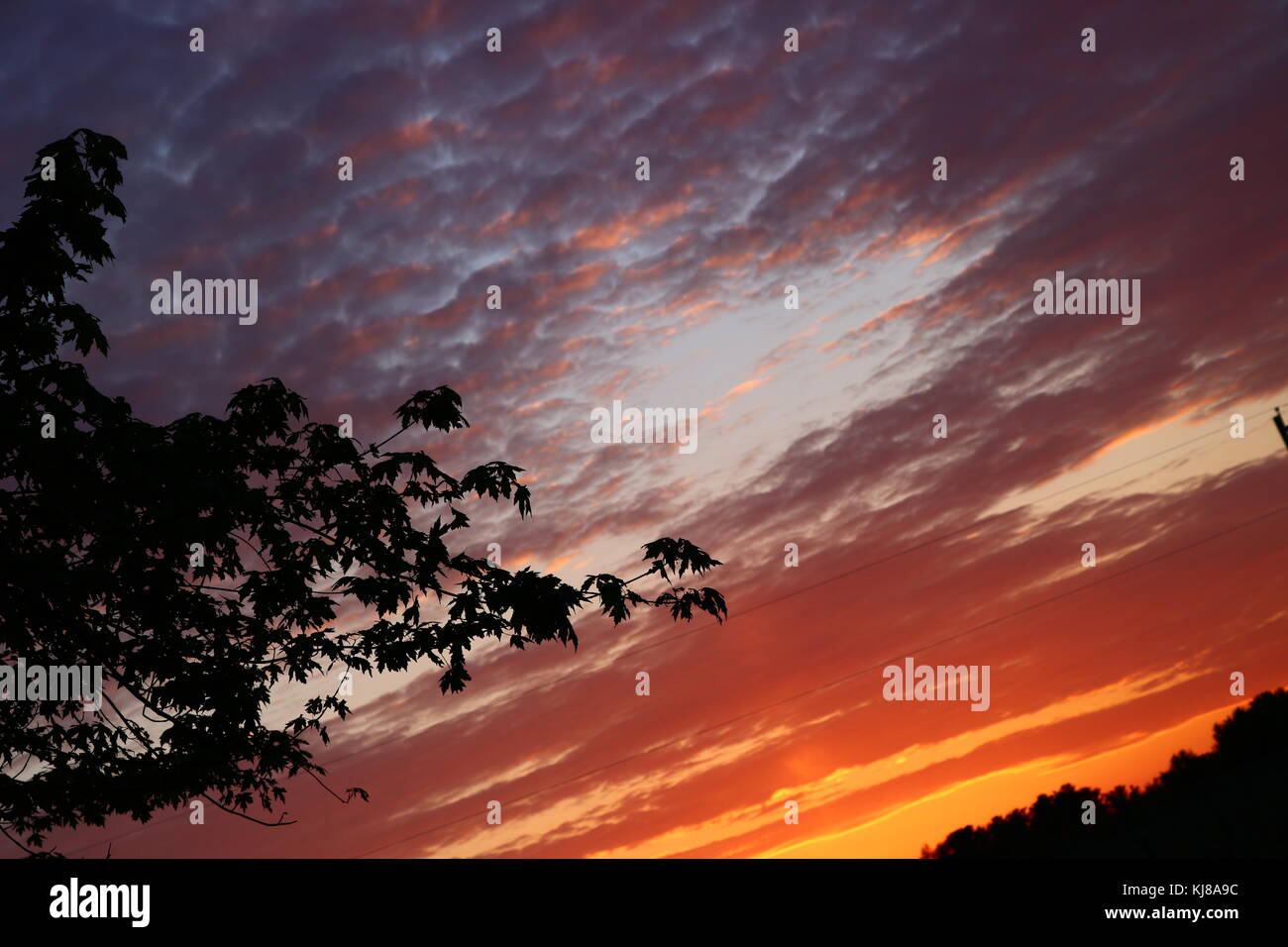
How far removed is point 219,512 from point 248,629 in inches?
99.4

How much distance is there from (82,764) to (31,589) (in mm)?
2357

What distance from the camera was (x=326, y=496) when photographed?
1132 centimetres

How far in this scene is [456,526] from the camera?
1075 cm
